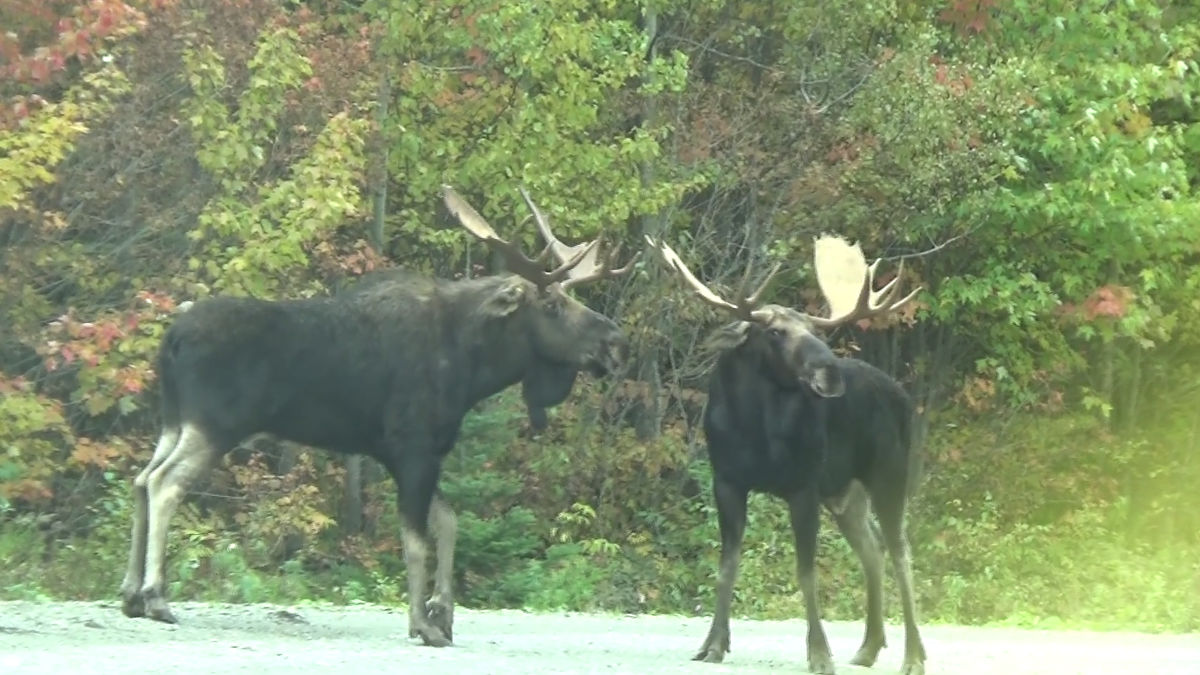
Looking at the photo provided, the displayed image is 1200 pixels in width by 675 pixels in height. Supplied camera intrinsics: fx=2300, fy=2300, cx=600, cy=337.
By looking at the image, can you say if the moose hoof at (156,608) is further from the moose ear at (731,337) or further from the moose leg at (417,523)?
the moose ear at (731,337)

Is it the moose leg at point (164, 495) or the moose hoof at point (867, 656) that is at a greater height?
the moose leg at point (164, 495)

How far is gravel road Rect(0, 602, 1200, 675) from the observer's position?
11359 mm

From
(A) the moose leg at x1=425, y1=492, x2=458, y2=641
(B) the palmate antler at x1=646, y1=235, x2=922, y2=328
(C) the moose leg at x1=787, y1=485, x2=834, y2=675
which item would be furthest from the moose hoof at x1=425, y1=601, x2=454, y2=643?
(B) the palmate antler at x1=646, y1=235, x2=922, y2=328

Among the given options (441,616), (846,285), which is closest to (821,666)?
(441,616)

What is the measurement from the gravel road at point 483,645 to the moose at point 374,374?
62 centimetres

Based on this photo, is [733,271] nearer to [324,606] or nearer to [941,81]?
[941,81]

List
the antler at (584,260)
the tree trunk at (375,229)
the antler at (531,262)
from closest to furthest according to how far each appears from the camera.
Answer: the antler at (531,262), the antler at (584,260), the tree trunk at (375,229)

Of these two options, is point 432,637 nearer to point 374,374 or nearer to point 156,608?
point 156,608

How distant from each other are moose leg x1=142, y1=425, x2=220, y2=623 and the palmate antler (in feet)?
9.92

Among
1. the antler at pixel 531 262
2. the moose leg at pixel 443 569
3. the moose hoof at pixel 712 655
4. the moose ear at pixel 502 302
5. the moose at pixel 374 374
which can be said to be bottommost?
the moose hoof at pixel 712 655

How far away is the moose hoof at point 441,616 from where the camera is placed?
13641 mm

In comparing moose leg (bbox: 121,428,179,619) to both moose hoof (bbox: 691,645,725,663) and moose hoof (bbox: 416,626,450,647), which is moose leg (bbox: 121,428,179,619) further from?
moose hoof (bbox: 691,645,725,663)

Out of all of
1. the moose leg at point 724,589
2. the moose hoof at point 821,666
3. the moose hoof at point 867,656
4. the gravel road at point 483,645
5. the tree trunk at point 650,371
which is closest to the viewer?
the gravel road at point 483,645

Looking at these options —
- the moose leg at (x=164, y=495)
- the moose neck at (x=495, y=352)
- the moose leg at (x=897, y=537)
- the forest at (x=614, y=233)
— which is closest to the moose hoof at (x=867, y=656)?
the moose leg at (x=897, y=537)
